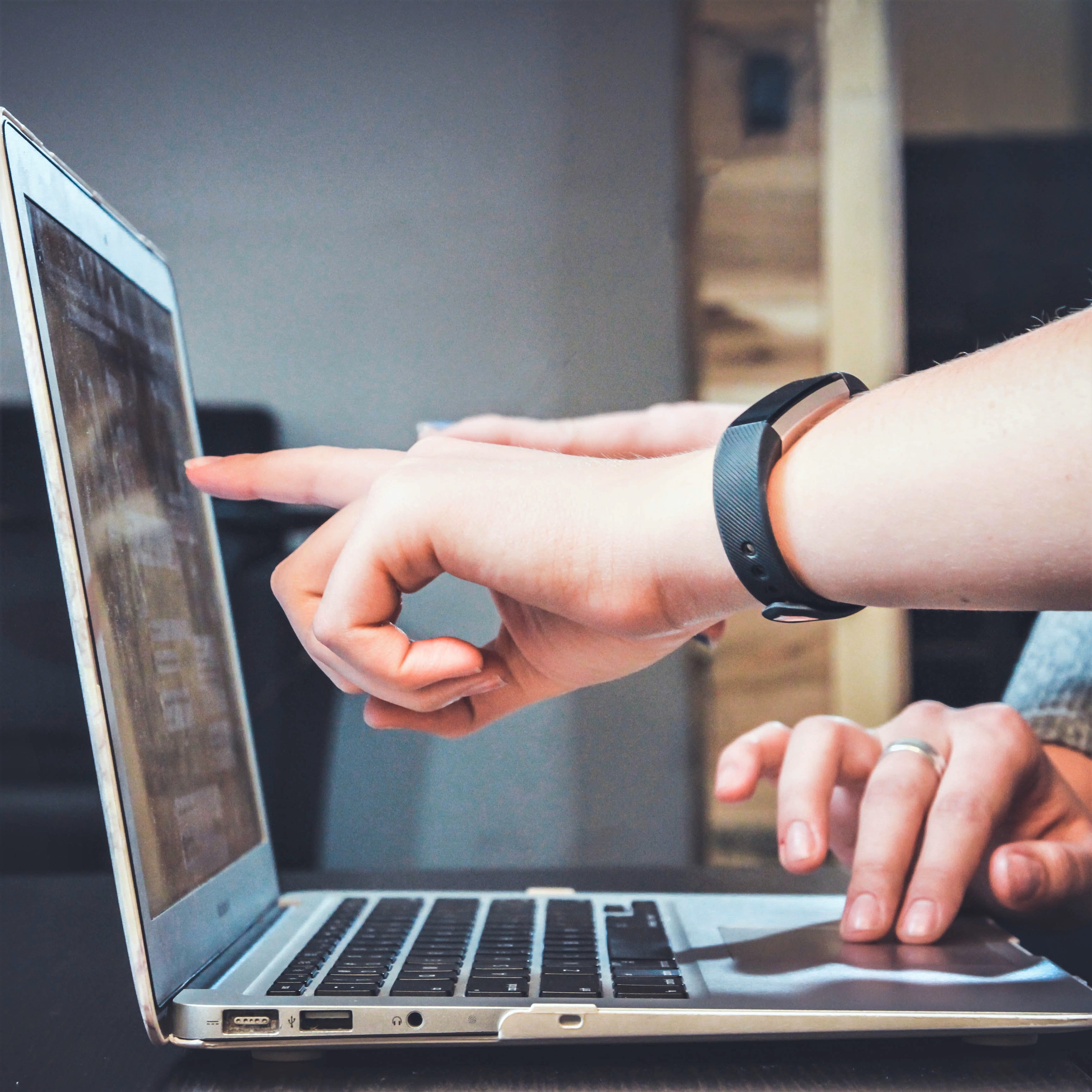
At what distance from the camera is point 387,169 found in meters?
1.26

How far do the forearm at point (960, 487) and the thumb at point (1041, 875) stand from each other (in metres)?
0.22

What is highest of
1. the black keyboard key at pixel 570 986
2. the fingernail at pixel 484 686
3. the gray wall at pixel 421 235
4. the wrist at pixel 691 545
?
the gray wall at pixel 421 235

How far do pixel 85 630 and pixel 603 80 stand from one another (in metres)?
1.14

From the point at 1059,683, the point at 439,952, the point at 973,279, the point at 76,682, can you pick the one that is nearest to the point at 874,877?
the point at 439,952

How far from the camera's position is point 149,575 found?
1.76 feet

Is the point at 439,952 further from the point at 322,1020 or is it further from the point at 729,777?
the point at 729,777

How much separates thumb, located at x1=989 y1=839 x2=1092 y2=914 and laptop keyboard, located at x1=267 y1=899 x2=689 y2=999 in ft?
0.64

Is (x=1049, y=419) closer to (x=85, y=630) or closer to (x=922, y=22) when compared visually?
(x=85, y=630)

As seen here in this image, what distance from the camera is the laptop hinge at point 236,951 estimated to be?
1.51 ft

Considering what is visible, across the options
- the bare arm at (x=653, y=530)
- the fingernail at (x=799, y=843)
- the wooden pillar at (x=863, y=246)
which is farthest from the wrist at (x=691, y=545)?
the wooden pillar at (x=863, y=246)

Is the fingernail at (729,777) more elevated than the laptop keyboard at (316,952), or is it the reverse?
the fingernail at (729,777)

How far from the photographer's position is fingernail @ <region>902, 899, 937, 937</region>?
20.7 inches

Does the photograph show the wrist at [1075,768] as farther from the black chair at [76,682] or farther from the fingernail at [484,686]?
the black chair at [76,682]

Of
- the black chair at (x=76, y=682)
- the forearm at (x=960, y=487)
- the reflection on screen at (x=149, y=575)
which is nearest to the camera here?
the forearm at (x=960, y=487)
